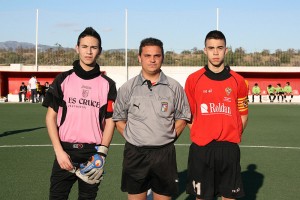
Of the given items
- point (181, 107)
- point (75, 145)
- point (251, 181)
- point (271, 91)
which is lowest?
point (251, 181)

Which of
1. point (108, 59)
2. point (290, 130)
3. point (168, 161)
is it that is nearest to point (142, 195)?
point (168, 161)

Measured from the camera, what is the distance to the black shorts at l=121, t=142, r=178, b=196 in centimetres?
455

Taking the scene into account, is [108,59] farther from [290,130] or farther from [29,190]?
[29,190]

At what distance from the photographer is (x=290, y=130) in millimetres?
16219

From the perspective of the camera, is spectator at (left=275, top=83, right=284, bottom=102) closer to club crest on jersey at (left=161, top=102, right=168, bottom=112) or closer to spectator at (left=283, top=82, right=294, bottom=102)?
spectator at (left=283, top=82, right=294, bottom=102)

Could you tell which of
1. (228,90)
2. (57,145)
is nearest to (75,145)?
(57,145)

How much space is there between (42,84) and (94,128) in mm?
35320

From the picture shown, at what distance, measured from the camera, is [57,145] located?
168 inches

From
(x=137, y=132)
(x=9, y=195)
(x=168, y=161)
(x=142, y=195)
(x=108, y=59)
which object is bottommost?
(x=9, y=195)

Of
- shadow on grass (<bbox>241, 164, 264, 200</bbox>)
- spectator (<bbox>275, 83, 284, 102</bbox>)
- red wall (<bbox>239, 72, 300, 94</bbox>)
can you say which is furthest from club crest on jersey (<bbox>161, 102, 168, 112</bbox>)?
red wall (<bbox>239, 72, 300, 94</bbox>)

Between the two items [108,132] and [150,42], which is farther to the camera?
[150,42]

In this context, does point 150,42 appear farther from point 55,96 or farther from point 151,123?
point 55,96

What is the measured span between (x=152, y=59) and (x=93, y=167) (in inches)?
47.3

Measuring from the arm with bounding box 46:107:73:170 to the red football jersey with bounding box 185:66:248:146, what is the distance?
4.71 feet
